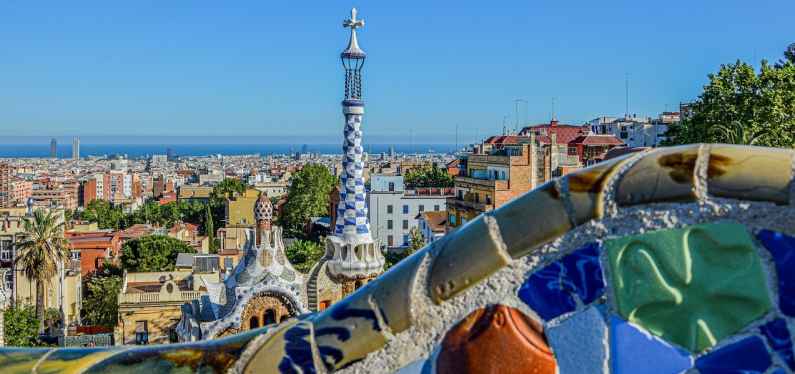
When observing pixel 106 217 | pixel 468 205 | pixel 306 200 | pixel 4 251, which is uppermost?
pixel 468 205

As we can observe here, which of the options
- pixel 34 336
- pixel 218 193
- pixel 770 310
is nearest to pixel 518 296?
pixel 770 310

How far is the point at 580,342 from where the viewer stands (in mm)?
2666

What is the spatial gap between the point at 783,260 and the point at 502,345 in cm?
83

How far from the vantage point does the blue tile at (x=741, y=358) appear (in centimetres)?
256

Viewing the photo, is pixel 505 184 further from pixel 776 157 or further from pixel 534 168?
pixel 776 157

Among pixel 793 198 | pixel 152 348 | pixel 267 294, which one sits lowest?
pixel 267 294

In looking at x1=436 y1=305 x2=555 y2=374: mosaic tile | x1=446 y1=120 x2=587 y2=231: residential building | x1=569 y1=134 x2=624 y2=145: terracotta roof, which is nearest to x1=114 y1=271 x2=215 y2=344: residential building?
x1=446 y1=120 x2=587 y2=231: residential building

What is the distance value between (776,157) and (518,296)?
2.74 feet

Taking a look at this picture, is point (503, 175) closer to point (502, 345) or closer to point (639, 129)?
point (502, 345)

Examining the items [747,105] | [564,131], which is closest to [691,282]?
[747,105]

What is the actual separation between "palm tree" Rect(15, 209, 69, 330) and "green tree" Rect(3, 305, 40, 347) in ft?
1.45

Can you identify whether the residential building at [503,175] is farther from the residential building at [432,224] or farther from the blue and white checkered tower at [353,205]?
the blue and white checkered tower at [353,205]

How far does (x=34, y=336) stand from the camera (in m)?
26.0

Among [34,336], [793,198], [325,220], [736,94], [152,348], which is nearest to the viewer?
[793,198]
